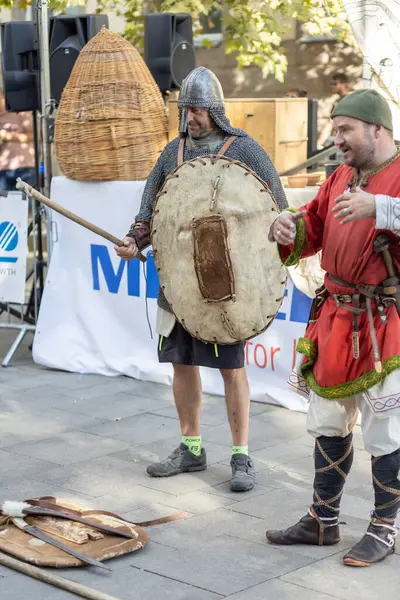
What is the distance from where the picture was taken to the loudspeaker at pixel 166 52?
27.8ft

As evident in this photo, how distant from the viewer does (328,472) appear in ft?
14.3

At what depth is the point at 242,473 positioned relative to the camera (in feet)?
17.1

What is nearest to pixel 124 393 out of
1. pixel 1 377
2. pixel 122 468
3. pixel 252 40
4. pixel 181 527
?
pixel 1 377

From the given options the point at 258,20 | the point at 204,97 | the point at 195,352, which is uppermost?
the point at 258,20

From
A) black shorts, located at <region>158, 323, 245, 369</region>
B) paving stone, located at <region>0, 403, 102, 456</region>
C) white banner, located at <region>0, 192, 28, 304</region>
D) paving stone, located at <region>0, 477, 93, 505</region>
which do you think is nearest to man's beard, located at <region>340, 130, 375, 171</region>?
black shorts, located at <region>158, 323, 245, 369</region>

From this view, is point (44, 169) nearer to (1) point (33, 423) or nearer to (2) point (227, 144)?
(1) point (33, 423)

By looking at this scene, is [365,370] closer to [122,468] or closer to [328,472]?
[328,472]

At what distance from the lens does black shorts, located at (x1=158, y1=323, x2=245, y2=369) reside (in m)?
5.21

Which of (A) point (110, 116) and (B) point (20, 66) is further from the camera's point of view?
(B) point (20, 66)

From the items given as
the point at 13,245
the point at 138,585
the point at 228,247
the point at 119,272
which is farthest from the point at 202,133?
the point at 13,245

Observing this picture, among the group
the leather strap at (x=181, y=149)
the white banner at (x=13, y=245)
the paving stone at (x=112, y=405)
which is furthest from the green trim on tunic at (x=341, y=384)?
the white banner at (x=13, y=245)

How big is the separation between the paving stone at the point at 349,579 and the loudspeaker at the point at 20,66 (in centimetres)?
556

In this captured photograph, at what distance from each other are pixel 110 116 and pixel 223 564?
3948 mm

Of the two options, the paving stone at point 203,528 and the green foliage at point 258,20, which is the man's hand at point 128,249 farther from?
the green foliage at point 258,20
